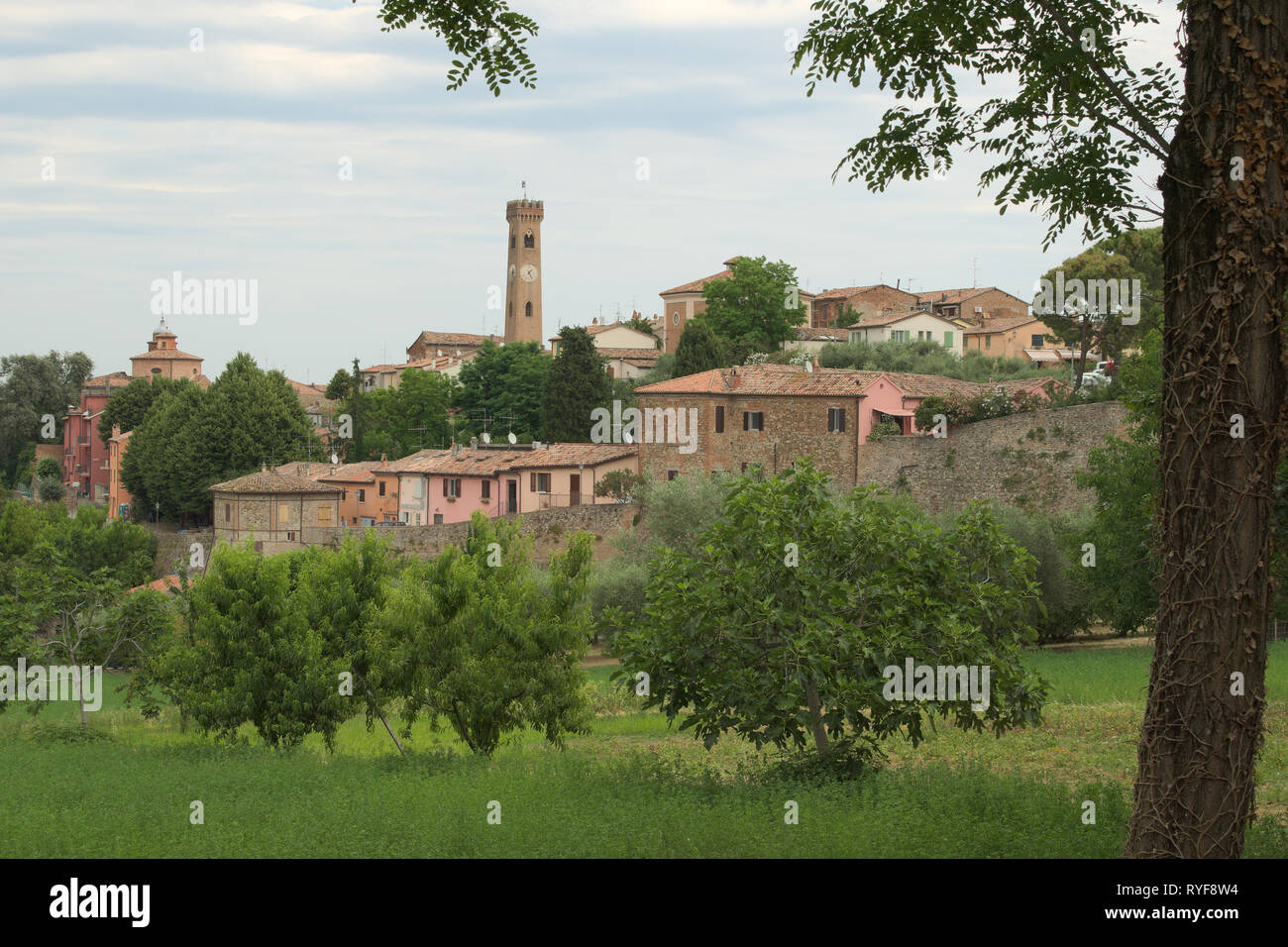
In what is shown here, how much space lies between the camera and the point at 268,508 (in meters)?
58.3

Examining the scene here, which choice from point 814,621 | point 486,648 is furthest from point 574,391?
point 814,621

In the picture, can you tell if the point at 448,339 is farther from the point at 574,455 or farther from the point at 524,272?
the point at 574,455

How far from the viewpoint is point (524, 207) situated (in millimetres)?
113812

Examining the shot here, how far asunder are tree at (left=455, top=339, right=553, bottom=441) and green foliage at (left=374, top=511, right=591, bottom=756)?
50.3 m

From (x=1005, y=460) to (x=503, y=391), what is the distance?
3655 centimetres

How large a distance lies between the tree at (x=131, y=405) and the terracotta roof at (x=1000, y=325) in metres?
49.0

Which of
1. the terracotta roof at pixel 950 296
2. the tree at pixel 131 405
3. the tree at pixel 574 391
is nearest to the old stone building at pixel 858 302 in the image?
the terracotta roof at pixel 950 296

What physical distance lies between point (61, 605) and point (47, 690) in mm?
Result: 1576

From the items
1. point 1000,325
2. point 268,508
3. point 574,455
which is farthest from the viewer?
point 1000,325

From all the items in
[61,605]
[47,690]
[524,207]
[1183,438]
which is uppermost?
[524,207]

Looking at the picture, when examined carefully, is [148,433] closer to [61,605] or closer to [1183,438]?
[61,605]

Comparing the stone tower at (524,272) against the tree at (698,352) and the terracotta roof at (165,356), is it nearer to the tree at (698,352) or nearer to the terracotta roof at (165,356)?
the terracotta roof at (165,356)

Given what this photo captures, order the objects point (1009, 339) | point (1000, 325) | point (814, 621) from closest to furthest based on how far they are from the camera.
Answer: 1. point (814, 621)
2. point (1009, 339)
3. point (1000, 325)
